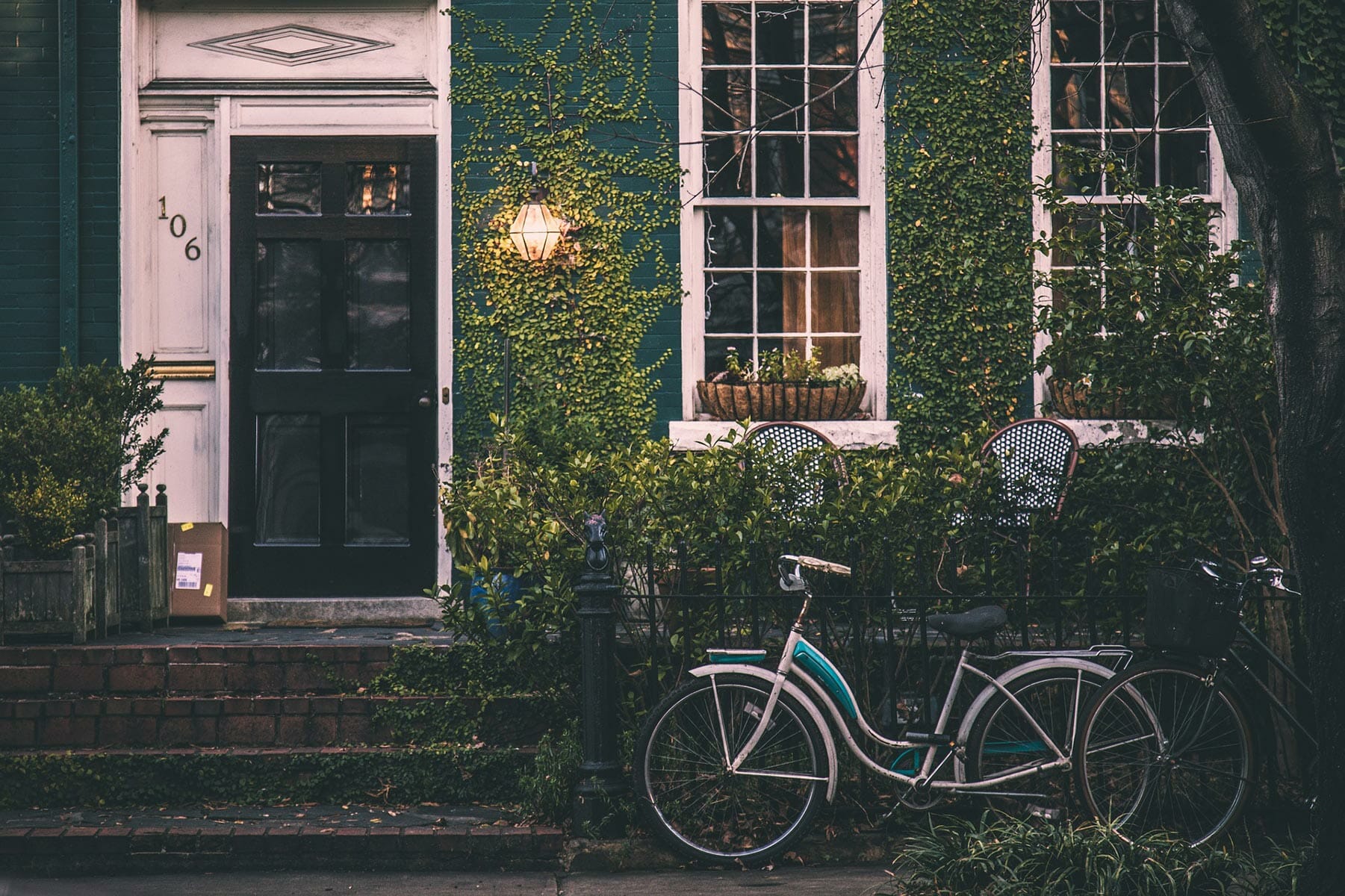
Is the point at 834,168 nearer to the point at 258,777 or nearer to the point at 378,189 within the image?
the point at 378,189

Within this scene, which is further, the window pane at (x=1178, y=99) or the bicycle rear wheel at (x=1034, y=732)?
the window pane at (x=1178, y=99)

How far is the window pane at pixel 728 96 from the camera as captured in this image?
8.22 meters

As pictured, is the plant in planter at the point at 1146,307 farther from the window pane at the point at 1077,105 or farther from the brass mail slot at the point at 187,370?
the brass mail slot at the point at 187,370

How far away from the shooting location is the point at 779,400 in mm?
7961

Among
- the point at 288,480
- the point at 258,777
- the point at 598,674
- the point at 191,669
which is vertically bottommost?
the point at 258,777

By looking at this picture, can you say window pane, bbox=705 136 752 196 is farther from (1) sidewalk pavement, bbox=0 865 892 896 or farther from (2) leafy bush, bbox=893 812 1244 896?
(2) leafy bush, bbox=893 812 1244 896

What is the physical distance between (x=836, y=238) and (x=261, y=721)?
465cm

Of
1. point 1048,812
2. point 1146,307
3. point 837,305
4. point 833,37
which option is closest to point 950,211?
point 837,305

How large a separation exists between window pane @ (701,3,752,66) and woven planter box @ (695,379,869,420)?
216 cm

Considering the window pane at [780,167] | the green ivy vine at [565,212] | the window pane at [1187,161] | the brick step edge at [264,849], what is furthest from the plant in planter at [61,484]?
the window pane at [1187,161]

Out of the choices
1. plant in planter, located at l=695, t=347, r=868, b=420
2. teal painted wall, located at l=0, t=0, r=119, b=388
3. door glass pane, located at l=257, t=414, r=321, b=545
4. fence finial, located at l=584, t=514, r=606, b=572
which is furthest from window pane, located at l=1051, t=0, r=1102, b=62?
teal painted wall, located at l=0, t=0, r=119, b=388

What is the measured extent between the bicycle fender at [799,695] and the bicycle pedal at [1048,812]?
2.71 feet

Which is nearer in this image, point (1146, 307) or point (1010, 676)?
point (1010, 676)

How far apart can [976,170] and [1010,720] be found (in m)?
4.03
